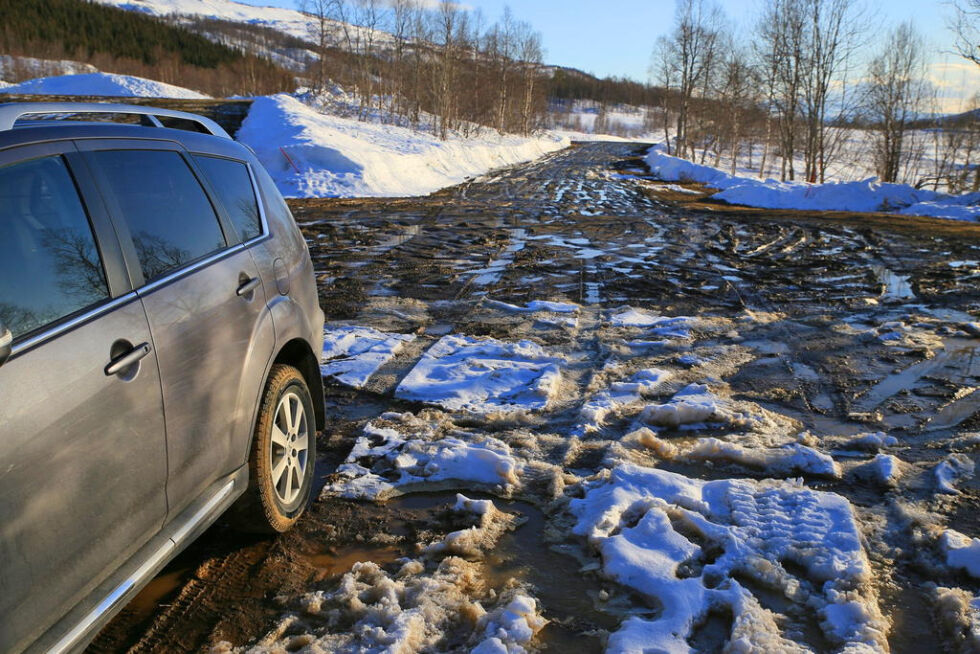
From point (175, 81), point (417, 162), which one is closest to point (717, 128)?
point (417, 162)

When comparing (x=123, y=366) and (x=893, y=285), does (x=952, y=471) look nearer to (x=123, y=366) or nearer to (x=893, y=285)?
(x=123, y=366)

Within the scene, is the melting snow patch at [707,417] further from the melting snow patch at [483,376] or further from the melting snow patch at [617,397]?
the melting snow patch at [483,376]

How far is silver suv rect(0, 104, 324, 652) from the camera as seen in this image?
5.72 feet

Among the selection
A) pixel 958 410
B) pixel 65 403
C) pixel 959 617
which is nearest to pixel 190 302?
pixel 65 403

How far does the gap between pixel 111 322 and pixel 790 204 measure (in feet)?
64.0

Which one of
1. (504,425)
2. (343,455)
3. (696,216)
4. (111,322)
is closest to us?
(111,322)

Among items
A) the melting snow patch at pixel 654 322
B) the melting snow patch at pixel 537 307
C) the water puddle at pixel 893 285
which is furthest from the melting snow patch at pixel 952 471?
the water puddle at pixel 893 285

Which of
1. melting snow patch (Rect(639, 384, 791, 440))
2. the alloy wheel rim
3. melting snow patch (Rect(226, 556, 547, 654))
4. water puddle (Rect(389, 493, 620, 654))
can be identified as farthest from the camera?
melting snow patch (Rect(639, 384, 791, 440))

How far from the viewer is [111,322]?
2.10 meters

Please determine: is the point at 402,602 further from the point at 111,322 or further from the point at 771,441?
the point at 771,441

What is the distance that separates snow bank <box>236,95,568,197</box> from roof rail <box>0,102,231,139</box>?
1670 cm

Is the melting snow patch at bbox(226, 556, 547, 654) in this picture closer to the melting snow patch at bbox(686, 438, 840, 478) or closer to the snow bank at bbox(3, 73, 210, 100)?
the melting snow patch at bbox(686, 438, 840, 478)

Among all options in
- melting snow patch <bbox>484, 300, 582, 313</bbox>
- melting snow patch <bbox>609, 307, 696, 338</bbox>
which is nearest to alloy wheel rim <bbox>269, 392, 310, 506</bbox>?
melting snow patch <bbox>609, 307, 696, 338</bbox>

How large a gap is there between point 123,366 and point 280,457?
1.17 metres
